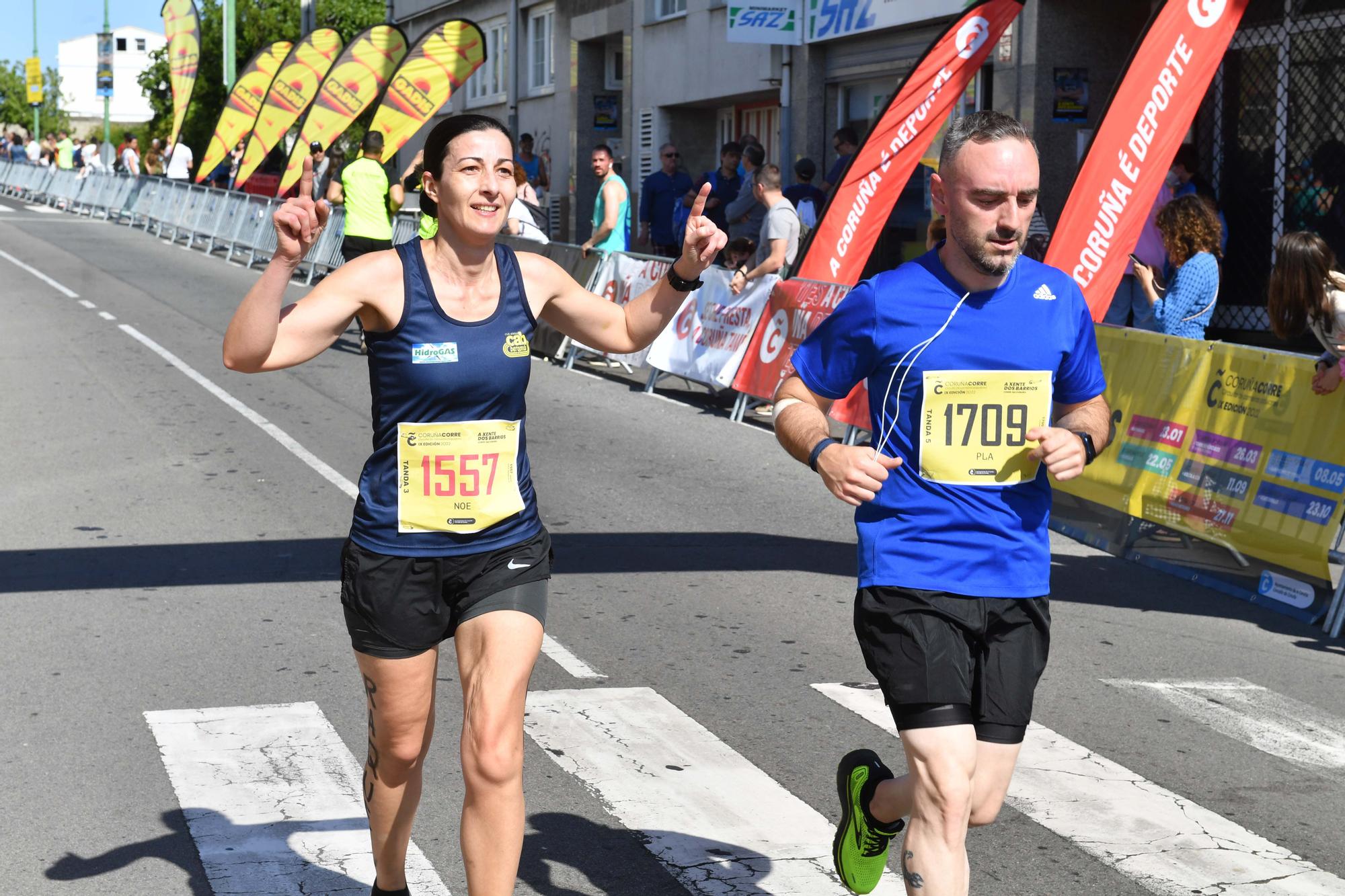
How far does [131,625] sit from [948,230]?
4.68 meters

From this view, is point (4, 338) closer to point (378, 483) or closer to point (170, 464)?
point (170, 464)

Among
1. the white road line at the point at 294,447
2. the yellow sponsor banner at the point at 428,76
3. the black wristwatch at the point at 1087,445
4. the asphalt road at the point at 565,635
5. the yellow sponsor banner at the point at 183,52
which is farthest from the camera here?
the yellow sponsor banner at the point at 183,52

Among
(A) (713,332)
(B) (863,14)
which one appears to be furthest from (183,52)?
(A) (713,332)

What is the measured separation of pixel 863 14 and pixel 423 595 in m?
19.0

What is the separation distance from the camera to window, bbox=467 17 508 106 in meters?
37.3

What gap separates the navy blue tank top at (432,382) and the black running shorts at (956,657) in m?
0.93

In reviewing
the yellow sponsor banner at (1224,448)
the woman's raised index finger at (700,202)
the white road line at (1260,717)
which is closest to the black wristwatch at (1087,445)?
the woman's raised index finger at (700,202)

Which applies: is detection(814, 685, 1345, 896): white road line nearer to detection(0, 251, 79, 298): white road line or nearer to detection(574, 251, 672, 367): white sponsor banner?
detection(574, 251, 672, 367): white sponsor banner

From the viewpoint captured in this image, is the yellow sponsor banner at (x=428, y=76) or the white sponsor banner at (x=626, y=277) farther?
the yellow sponsor banner at (x=428, y=76)

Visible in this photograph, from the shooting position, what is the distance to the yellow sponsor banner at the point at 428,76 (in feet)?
84.3

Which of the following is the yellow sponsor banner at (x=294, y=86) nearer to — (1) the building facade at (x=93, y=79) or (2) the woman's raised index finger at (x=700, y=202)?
(2) the woman's raised index finger at (x=700, y=202)

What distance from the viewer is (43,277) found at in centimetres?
2416

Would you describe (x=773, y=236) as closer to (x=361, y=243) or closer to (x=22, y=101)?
(x=361, y=243)

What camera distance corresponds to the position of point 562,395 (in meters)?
14.7
